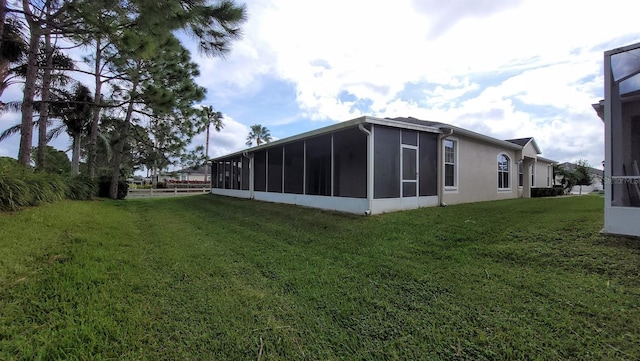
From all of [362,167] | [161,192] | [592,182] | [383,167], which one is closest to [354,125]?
[362,167]

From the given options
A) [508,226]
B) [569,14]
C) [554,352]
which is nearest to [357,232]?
[508,226]

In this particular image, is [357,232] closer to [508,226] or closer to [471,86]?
[508,226]

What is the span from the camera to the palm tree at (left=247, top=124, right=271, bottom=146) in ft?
128

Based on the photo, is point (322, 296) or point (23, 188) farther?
point (23, 188)

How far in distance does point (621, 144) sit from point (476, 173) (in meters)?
6.46

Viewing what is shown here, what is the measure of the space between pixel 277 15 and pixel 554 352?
8.23 m

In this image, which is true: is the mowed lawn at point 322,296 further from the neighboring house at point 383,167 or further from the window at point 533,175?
the window at point 533,175

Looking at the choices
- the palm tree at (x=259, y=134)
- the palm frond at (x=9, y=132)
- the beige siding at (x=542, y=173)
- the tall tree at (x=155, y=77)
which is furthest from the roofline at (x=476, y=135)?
the palm tree at (x=259, y=134)

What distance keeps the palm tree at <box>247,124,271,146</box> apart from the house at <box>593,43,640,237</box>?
121 feet

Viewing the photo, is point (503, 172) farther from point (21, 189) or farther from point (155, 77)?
point (21, 189)

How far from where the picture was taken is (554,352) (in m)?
2.11

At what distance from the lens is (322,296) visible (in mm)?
3125

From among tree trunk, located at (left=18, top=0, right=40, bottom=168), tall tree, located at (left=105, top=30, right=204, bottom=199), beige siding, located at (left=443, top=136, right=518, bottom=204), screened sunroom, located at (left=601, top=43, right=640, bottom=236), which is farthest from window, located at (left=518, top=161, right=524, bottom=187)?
tree trunk, located at (left=18, top=0, right=40, bottom=168)

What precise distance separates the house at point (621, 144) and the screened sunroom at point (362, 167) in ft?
13.7
